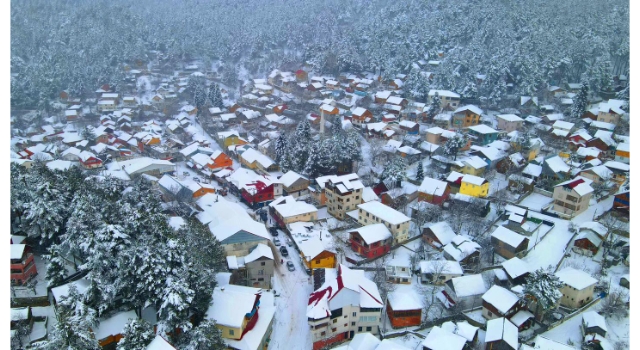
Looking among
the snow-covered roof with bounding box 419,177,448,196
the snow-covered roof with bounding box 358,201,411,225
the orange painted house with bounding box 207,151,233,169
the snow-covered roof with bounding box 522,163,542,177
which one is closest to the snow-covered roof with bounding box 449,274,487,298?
the snow-covered roof with bounding box 358,201,411,225

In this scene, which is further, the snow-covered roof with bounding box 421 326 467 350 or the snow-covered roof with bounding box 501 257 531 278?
the snow-covered roof with bounding box 501 257 531 278

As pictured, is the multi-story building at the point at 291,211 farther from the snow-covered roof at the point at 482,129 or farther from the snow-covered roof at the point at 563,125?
the snow-covered roof at the point at 563,125

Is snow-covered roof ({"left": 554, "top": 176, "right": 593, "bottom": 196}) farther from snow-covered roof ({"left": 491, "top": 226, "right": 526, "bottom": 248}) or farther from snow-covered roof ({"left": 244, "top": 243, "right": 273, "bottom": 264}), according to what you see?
snow-covered roof ({"left": 244, "top": 243, "right": 273, "bottom": 264})

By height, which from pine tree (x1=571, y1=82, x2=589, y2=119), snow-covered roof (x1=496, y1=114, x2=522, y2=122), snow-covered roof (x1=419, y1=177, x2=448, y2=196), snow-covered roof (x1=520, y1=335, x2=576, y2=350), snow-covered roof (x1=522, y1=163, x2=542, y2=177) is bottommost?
snow-covered roof (x1=520, y1=335, x2=576, y2=350)

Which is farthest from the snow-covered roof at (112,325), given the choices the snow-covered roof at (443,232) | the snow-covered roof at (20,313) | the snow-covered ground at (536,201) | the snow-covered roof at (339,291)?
the snow-covered ground at (536,201)

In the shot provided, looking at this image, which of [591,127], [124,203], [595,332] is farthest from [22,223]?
[591,127]

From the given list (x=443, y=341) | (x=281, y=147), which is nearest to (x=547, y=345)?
(x=443, y=341)

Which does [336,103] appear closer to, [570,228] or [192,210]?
Answer: [192,210]
